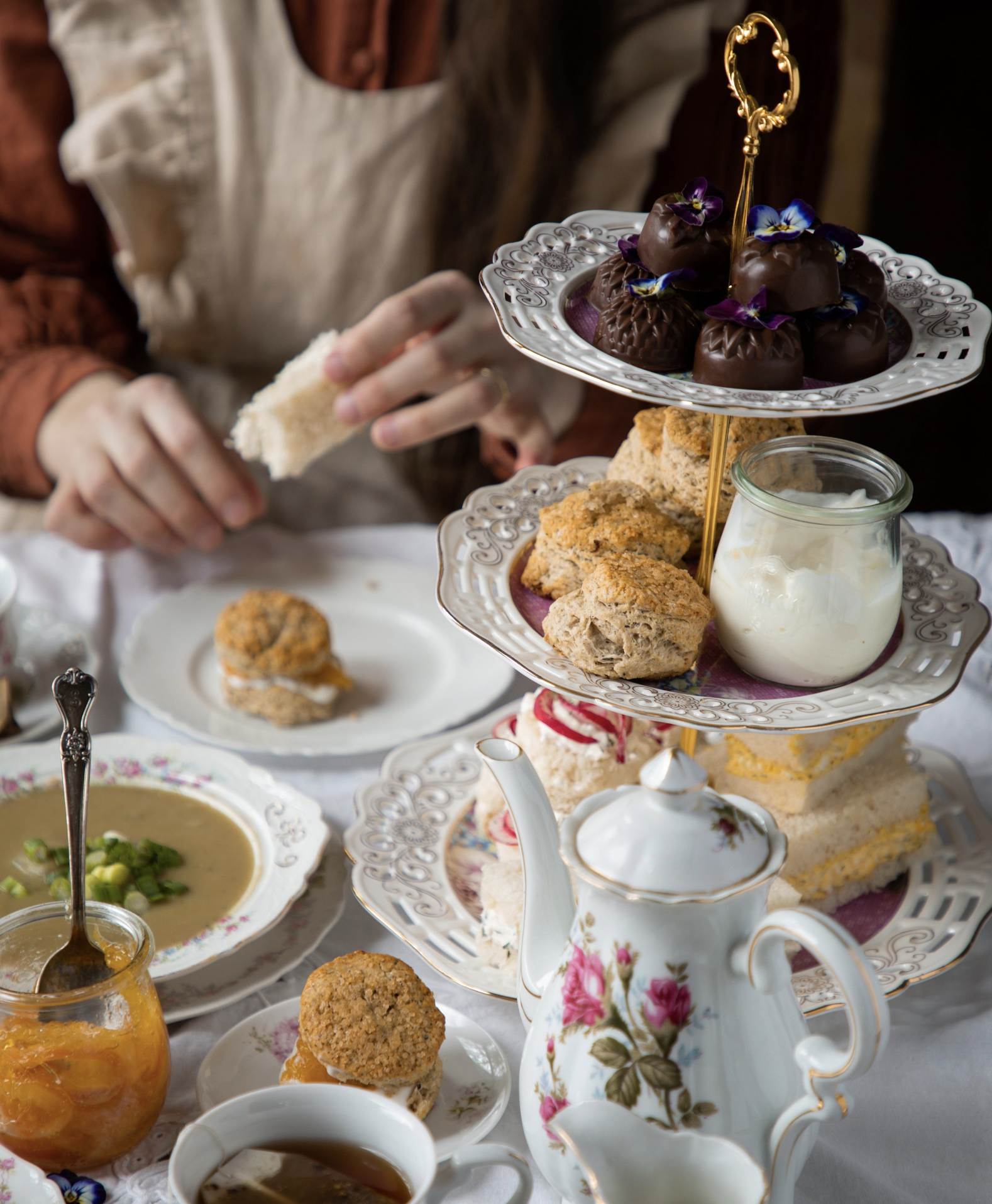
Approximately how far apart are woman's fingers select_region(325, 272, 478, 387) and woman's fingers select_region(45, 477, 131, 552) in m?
0.42

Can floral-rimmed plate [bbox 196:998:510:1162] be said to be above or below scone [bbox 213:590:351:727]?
above

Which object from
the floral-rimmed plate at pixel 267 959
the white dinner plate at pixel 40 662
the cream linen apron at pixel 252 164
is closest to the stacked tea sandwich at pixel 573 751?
the floral-rimmed plate at pixel 267 959

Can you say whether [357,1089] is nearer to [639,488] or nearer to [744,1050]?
[744,1050]

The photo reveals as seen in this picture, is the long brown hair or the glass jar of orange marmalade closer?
the glass jar of orange marmalade

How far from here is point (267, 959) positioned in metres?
0.97

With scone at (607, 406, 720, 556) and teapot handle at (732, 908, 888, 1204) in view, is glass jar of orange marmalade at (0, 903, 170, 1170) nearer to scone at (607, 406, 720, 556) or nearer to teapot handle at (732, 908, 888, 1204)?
teapot handle at (732, 908, 888, 1204)

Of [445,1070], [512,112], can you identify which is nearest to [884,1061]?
[445,1070]

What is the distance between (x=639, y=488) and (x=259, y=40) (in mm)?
1389

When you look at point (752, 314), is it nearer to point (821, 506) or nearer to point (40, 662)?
point (821, 506)

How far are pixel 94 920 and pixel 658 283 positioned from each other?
617 mm

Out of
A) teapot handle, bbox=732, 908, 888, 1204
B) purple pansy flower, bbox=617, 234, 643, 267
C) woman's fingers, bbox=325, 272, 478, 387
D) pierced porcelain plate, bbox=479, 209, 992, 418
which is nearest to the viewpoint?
teapot handle, bbox=732, 908, 888, 1204

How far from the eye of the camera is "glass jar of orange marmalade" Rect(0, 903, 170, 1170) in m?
0.73

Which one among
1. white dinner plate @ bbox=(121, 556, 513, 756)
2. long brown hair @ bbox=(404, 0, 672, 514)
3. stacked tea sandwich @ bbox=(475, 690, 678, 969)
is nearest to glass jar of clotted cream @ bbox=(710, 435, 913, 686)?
stacked tea sandwich @ bbox=(475, 690, 678, 969)

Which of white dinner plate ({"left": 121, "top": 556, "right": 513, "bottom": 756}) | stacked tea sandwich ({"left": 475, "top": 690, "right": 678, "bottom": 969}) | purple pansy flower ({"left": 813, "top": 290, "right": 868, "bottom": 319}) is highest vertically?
purple pansy flower ({"left": 813, "top": 290, "right": 868, "bottom": 319})
